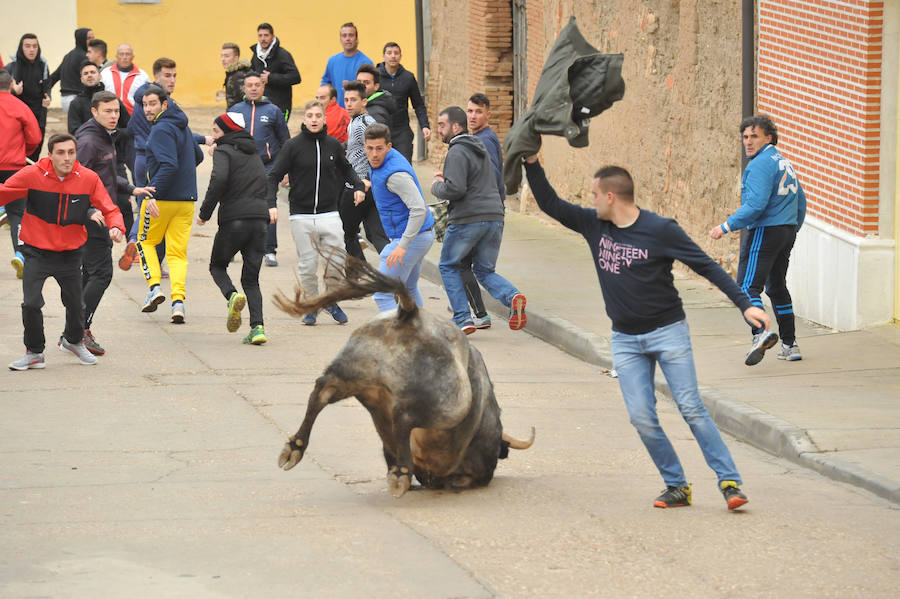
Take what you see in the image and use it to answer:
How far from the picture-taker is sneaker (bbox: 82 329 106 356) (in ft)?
36.5

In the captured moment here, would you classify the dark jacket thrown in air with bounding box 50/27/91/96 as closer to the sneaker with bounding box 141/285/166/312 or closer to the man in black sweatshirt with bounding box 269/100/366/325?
the sneaker with bounding box 141/285/166/312

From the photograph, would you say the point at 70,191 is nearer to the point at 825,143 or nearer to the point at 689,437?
the point at 689,437

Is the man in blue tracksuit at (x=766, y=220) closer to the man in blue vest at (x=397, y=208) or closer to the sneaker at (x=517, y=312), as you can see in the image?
the sneaker at (x=517, y=312)

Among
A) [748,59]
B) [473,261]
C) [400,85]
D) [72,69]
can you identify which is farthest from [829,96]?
[72,69]

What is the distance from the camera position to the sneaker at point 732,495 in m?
7.06

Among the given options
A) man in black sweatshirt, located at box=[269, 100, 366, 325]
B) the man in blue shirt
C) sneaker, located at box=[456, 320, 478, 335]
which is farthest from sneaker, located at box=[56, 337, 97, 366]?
the man in blue shirt

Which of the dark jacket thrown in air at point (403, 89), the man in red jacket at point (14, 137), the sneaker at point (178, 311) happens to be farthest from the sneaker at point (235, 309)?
the dark jacket thrown in air at point (403, 89)

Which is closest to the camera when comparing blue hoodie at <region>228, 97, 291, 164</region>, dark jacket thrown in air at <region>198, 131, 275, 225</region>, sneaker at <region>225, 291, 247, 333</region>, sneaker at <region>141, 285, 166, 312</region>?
sneaker at <region>225, 291, 247, 333</region>

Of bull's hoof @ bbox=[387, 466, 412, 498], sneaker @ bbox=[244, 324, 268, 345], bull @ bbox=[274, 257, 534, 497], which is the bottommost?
sneaker @ bbox=[244, 324, 268, 345]

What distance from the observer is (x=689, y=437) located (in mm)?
9219

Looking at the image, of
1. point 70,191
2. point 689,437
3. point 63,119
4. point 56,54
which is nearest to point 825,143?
point 689,437

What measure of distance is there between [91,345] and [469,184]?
3.34m

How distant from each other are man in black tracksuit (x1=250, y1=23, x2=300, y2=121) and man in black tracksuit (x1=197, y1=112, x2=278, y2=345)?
794cm

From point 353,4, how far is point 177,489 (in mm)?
26912
